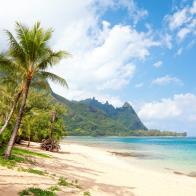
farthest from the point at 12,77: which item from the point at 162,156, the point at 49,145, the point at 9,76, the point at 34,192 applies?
the point at 162,156

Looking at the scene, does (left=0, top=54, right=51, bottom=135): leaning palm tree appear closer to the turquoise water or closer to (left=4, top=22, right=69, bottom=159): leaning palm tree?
(left=4, top=22, right=69, bottom=159): leaning palm tree

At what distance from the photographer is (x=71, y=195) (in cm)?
1188

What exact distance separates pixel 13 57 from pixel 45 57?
236 centimetres

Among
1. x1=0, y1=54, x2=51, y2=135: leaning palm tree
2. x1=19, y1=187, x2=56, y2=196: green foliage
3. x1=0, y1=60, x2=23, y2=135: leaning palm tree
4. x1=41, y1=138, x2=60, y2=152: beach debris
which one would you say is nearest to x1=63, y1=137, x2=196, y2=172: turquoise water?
x1=41, y1=138, x2=60, y2=152: beach debris

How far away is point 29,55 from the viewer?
19875mm

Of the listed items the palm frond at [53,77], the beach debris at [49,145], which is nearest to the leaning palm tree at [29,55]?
the palm frond at [53,77]

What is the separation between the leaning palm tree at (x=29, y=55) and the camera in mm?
19547

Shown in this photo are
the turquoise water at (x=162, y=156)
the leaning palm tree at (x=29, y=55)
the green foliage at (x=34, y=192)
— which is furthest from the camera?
the turquoise water at (x=162, y=156)

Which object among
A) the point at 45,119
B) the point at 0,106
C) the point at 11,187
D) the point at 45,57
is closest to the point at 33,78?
the point at 45,57

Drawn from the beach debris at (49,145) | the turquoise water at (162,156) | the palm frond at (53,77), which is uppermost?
the palm frond at (53,77)

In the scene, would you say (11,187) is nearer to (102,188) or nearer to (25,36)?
(102,188)

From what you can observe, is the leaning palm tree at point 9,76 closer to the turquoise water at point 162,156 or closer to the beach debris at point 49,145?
the beach debris at point 49,145

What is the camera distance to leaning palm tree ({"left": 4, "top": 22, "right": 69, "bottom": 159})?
→ 1955 cm

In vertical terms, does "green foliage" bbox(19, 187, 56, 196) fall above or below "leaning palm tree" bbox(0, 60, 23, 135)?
below
